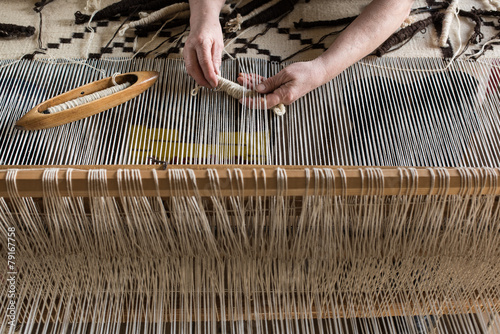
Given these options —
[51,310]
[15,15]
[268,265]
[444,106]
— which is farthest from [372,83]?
[15,15]

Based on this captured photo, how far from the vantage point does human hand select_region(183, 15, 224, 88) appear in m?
1.19

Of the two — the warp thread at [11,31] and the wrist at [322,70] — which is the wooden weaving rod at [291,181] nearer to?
the wrist at [322,70]

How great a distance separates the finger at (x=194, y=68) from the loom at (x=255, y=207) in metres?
0.07

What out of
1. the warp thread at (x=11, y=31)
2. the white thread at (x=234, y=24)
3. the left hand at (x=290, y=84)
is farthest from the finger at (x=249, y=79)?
the warp thread at (x=11, y=31)

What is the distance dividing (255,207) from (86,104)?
56 centimetres

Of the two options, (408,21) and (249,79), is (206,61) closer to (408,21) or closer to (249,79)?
(249,79)

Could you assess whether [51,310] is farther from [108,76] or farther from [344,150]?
[344,150]

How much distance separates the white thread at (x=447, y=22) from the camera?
1425mm

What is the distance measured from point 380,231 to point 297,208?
0.71 feet

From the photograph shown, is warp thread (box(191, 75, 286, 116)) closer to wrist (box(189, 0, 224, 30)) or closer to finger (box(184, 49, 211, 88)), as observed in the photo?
finger (box(184, 49, 211, 88))

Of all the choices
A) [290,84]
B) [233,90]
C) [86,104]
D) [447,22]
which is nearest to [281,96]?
[290,84]

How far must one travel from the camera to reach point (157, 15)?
56.6 inches

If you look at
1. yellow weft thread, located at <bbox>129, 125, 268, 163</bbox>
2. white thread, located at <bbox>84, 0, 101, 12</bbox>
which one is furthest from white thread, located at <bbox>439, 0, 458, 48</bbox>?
white thread, located at <bbox>84, 0, 101, 12</bbox>

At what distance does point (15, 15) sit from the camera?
1.46 m
